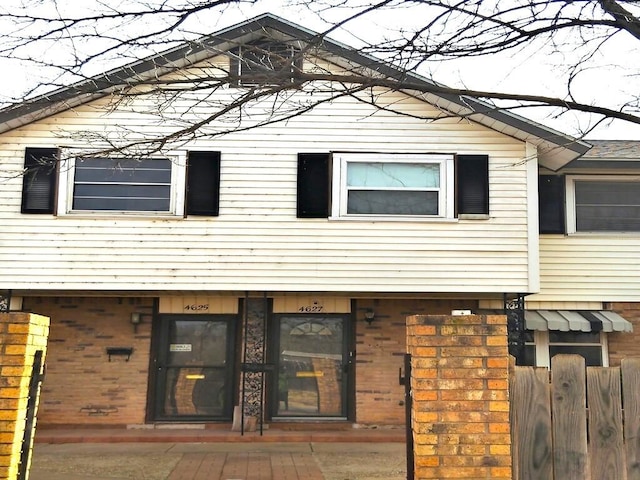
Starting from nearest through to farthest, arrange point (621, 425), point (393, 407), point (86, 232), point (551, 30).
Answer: point (621, 425)
point (551, 30)
point (86, 232)
point (393, 407)

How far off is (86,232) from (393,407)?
586 cm

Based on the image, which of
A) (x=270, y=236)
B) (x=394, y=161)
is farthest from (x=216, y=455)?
(x=394, y=161)

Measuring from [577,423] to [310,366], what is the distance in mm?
7767

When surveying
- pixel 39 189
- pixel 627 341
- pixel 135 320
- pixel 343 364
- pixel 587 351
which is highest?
pixel 39 189

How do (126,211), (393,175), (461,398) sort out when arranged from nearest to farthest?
(461,398) < (126,211) < (393,175)

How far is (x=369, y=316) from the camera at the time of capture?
1141 cm

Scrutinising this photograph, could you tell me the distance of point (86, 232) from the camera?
1025cm

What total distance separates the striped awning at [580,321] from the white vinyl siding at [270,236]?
1301 mm

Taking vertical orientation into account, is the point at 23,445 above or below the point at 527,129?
below

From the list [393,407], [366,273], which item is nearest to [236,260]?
[366,273]

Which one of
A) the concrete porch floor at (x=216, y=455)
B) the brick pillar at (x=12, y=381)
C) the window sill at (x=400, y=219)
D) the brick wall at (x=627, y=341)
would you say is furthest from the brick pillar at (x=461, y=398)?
the brick wall at (x=627, y=341)

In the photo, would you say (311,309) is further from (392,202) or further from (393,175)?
(393,175)

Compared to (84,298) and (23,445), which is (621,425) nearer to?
(23,445)

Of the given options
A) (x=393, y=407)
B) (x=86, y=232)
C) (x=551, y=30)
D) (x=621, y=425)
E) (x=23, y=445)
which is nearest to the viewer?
(x=621, y=425)
